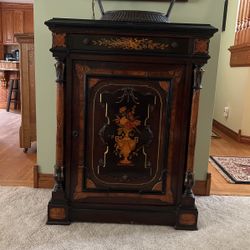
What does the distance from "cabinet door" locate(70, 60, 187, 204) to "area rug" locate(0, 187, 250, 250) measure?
17 cm

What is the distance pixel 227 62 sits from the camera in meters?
4.07

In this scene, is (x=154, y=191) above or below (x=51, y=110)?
below

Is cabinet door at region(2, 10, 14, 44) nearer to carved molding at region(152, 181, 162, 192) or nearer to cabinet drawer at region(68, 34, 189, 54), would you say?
cabinet drawer at region(68, 34, 189, 54)

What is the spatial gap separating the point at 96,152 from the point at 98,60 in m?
0.47

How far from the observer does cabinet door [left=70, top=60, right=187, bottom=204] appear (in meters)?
1.48

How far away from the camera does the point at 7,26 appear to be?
20.6ft

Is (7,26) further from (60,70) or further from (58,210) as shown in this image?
(58,210)

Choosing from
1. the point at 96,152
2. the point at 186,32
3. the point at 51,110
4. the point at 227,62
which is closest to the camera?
the point at 186,32

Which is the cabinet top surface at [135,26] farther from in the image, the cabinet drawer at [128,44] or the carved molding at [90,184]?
the carved molding at [90,184]

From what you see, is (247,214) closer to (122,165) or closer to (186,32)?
(122,165)

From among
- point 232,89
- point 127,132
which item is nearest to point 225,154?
point 232,89

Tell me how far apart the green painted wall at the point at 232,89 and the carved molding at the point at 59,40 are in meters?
2.68

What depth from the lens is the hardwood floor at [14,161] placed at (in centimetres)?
218

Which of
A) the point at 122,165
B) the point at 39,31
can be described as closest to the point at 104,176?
the point at 122,165
